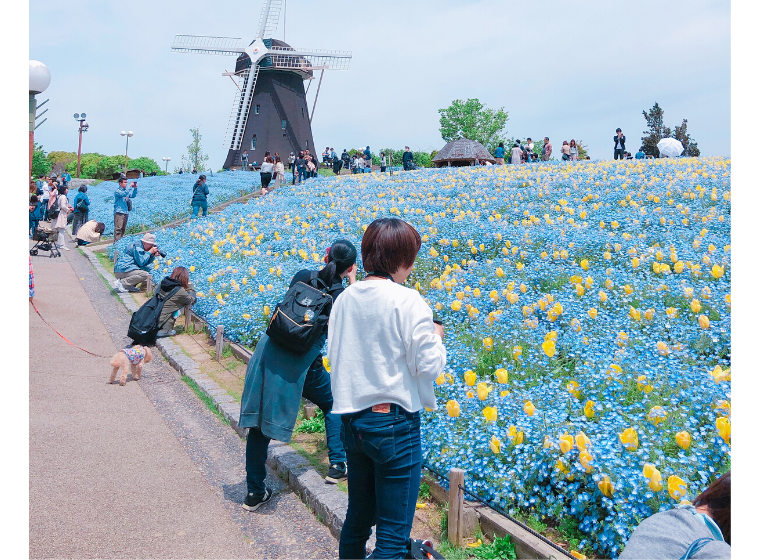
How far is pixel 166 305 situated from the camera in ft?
28.3

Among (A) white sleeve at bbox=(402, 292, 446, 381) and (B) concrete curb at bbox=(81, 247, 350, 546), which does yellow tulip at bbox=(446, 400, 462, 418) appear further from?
(A) white sleeve at bbox=(402, 292, 446, 381)

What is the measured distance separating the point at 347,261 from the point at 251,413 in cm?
123

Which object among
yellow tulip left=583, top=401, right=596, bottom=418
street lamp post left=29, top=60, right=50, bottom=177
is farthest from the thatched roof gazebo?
yellow tulip left=583, top=401, right=596, bottom=418

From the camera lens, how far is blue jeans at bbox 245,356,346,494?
13.9 feet

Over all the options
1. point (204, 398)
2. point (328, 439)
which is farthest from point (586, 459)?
point (204, 398)

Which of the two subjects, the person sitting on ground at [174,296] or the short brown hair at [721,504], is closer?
the short brown hair at [721,504]

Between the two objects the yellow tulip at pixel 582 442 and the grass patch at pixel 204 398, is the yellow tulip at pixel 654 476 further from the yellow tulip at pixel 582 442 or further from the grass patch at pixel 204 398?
the grass patch at pixel 204 398

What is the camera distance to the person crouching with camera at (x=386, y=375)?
8.72 feet

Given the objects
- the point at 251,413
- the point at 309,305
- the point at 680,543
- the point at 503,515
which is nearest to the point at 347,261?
the point at 309,305

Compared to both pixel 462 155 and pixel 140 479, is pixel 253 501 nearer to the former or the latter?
pixel 140 479

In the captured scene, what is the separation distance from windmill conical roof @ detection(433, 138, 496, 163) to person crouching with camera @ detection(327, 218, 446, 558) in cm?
3039

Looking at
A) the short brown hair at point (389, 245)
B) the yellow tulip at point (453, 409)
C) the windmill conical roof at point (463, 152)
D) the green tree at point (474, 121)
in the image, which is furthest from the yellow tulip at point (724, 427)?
the green tree at point (474, 121)

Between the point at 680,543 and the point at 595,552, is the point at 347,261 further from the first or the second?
the point at 680,543

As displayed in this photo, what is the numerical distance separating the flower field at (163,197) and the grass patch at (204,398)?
14442mm
